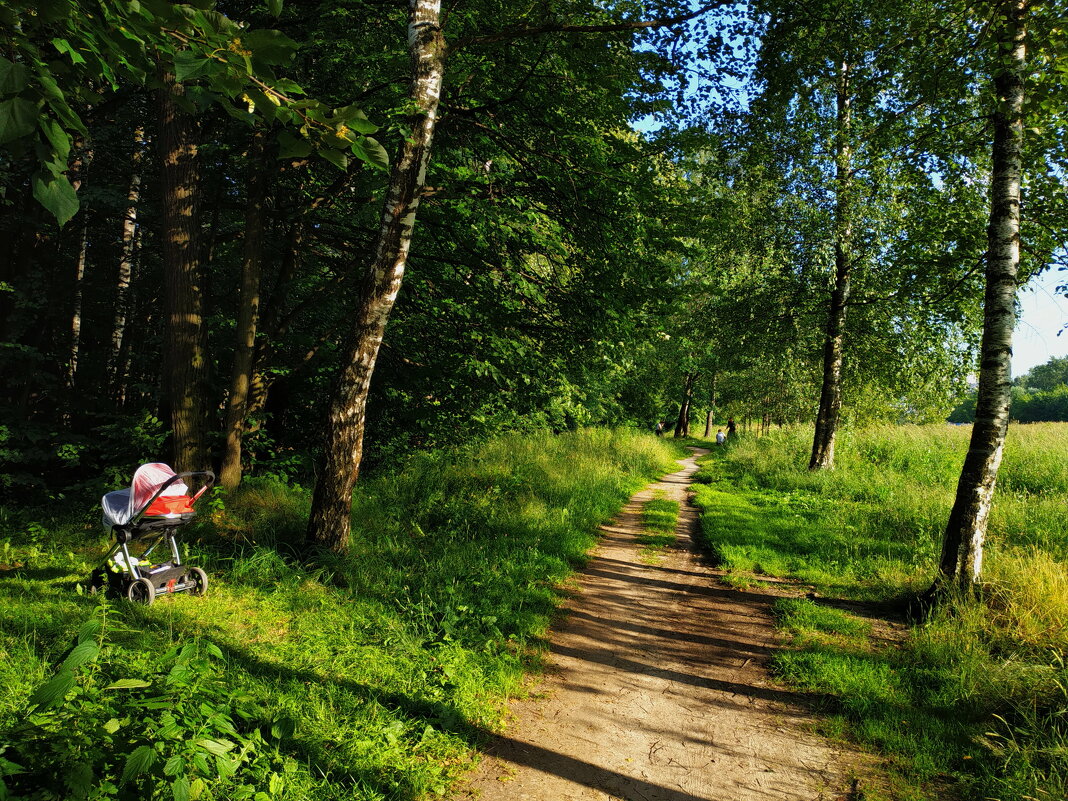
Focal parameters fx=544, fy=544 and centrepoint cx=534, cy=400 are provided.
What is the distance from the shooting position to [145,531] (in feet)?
17.6

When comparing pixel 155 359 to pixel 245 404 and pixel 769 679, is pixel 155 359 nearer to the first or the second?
pixel 245 404

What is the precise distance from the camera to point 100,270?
15.4 metres

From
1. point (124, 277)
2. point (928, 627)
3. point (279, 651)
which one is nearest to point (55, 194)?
point (279, 651)

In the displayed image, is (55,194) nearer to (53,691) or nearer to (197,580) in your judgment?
(53,691)

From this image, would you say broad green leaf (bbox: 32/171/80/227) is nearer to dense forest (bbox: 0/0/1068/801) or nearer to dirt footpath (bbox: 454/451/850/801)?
dense forest (bbox: 0/0/1068/801)

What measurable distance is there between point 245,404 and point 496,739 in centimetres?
676

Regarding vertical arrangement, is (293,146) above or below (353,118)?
below

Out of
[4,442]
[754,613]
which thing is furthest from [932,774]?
[4,442]

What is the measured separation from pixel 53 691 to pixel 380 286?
182 inches

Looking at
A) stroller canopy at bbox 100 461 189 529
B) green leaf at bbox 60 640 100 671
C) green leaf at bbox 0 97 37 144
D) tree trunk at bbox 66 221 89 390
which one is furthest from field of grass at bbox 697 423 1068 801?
tree trunk at bbox 66 221 89 390

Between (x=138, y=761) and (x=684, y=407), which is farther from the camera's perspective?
(x=684, y=407)

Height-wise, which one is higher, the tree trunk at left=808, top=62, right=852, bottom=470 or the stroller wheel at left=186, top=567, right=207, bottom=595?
the tree trunk at left=808, top=62, right=852, bottom=470

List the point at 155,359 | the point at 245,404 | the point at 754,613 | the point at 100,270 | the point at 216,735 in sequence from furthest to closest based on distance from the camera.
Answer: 1. the point at 100,270
2. the point at 155,359
3. the point at 245,404
4. the point at 754,613
5. the point at 216,735

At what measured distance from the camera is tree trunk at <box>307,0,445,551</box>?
18.9 ft
